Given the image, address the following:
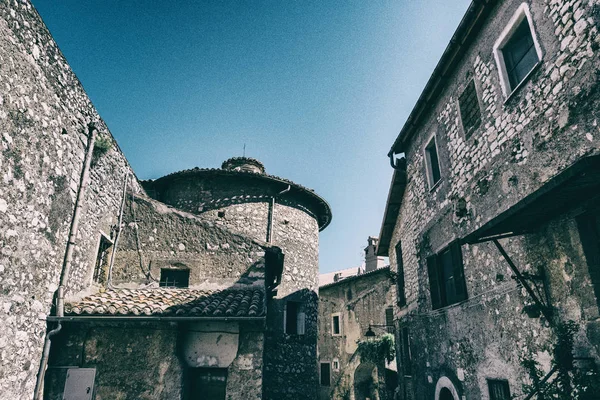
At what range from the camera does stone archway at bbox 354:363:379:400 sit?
19859mm

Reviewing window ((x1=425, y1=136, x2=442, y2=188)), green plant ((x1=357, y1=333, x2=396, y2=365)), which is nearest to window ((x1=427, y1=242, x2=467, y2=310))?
window ((x1=425, y1=136, x2=442, y2=188))

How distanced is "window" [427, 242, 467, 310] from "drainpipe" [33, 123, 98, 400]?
722 centimetres

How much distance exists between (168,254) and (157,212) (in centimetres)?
105

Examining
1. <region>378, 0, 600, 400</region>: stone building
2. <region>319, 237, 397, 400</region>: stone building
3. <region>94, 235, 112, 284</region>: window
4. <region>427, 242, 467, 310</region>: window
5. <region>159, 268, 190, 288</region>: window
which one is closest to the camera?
<region>378, 0, 600, 400</region>: stone building

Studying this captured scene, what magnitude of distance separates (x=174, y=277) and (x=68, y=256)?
234cm

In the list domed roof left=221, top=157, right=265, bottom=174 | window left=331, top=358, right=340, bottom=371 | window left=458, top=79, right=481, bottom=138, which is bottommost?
window left=331, top=358, right=340, bottom=371

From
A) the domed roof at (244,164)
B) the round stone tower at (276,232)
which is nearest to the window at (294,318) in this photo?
the round stone tower at (276,232)

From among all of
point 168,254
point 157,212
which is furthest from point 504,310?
point 157,212

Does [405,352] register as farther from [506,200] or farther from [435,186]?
[506,200]

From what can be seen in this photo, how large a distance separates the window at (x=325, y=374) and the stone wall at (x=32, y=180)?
18.4m

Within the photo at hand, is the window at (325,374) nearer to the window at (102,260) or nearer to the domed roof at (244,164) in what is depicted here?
the domed roof at (244,164)

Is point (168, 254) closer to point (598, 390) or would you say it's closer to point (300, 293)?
point (300, 293)

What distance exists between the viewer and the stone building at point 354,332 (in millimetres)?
19750

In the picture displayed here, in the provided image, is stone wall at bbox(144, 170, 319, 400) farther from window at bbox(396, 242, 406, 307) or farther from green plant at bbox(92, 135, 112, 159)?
green plant at bbox(92, 135, 112, 159)
